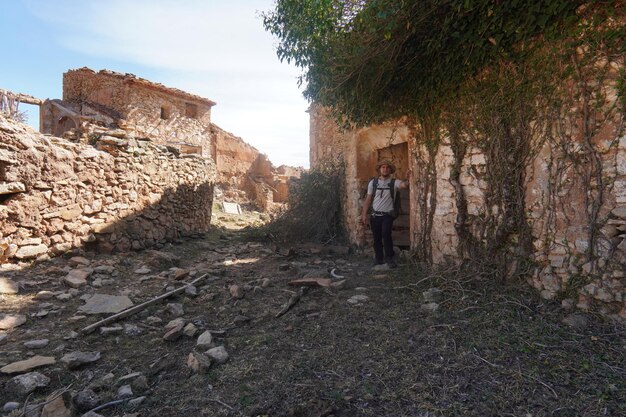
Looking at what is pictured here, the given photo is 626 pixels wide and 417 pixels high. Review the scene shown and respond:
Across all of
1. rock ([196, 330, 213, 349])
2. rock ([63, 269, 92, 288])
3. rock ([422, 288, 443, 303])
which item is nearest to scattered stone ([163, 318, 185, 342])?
rock ([196, 330, 213, 349])

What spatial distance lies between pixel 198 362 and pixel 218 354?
17cm

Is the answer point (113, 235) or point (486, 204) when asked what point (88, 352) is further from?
point (486, 204)

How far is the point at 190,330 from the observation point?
3.00 metres

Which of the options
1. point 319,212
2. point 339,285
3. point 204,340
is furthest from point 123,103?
point 204,340

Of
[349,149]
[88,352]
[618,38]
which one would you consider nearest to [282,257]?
[349,149]

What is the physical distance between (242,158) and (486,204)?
16.0 metres

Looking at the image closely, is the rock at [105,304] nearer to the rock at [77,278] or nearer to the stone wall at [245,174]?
the rock at [77,278]

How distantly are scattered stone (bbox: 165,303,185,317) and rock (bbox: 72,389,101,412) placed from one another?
1373 millimetres

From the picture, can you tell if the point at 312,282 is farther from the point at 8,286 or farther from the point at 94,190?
the point at 94,190

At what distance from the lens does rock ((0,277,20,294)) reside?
3.80 m

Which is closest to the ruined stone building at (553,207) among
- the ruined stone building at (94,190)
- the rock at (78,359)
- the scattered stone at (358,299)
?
the scattered stone at (358,299)

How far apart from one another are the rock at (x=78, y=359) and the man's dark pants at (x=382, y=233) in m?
3.66

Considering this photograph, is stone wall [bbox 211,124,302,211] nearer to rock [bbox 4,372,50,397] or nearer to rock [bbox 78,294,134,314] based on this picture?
rock [bbox 78,294,134,314]

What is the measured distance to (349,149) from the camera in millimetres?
6637
